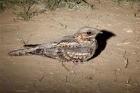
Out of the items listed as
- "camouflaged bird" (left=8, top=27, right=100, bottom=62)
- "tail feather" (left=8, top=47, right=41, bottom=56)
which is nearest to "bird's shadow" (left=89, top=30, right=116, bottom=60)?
"camouflaged bird" (left=8, top=27, right=100, bottom=62)

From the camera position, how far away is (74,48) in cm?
414

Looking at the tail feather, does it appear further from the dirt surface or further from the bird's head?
the bird's head

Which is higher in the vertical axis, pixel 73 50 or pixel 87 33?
pixel 87 33

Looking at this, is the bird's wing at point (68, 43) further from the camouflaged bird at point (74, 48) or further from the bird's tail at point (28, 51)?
the bird's tail at point (28, 51)

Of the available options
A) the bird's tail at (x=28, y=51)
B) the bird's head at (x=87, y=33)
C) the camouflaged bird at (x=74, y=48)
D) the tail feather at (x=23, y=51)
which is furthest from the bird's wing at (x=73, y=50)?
the tail feather at (x=23, y=51)

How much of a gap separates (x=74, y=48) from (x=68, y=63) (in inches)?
13.3

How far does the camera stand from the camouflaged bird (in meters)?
4.11

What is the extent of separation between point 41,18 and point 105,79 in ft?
10.4

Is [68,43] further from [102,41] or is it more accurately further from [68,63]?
[102,41]

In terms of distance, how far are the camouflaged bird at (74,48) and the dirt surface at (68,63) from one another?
0.50ft

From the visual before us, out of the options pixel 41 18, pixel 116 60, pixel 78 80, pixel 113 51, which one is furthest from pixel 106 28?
pixel 78 80

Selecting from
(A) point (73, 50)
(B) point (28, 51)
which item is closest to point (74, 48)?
(A) point (73, 50)

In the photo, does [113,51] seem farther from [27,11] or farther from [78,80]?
[27,11]

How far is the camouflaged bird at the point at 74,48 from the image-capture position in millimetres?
4113
